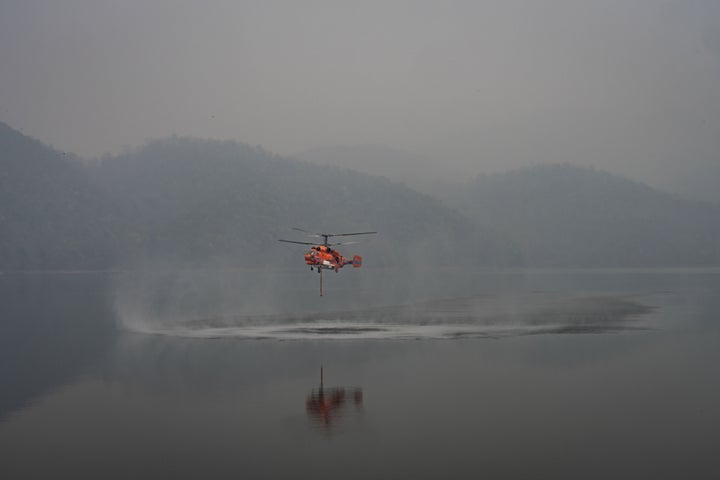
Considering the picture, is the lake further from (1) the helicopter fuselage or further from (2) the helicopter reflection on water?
(1) the helicopter fuselage

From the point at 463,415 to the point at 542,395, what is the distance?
5.56 metres

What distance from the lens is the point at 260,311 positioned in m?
88.1

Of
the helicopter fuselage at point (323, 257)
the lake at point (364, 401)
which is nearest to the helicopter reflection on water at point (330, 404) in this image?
the lake at point (364, 401)

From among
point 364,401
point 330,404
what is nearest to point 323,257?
point 364,401

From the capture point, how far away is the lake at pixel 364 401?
23.9m

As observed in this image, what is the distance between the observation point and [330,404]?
1273 inches

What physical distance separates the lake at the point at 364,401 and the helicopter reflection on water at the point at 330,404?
0.11m

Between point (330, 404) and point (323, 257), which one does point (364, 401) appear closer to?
point (330, 404)

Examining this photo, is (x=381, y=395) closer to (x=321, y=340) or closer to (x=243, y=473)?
(x=243, y=473)

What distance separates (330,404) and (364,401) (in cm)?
153

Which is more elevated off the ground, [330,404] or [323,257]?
[323,257]

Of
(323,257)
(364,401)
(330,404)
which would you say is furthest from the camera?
(323,257)

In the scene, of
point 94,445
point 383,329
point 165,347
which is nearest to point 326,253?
point 383,329

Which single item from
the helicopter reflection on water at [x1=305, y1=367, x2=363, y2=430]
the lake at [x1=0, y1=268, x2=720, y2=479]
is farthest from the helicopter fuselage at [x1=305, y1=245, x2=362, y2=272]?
the helicopter reflection on water at [x1=305, y1=367, x2=363, y2=430]
